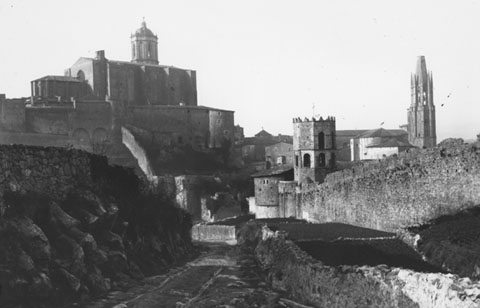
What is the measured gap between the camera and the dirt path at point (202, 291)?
818 inches

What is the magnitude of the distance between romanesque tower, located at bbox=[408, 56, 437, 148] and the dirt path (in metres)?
104

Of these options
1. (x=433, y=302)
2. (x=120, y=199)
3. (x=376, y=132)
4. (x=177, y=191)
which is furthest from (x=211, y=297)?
(x=376, y=132)

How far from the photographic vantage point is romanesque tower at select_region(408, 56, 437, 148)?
13075 centimetres

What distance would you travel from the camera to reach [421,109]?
436 ft

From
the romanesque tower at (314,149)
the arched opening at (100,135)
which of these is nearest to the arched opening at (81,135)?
the arched opening at (100,135)

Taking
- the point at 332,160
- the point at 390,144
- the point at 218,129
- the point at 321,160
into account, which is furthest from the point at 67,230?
the point at 390,144

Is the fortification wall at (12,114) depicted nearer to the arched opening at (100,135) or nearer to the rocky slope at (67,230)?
the arched opening at (100,135)

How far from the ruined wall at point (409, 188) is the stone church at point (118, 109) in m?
47.4

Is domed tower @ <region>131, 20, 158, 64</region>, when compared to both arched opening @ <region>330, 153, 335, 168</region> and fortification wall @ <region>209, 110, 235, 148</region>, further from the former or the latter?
arched opening @ <region>330, 153, 335, 168</region>

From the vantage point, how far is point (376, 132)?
108688 mm

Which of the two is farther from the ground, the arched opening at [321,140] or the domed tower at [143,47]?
the domed tower at [143,47]

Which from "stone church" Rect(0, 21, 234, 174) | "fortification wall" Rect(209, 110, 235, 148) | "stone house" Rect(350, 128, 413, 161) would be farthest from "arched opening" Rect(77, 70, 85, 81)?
"stone house" Rect(350, 128, 413, 161)

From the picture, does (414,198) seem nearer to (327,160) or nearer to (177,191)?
(327,160)

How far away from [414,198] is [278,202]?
35868 mm
